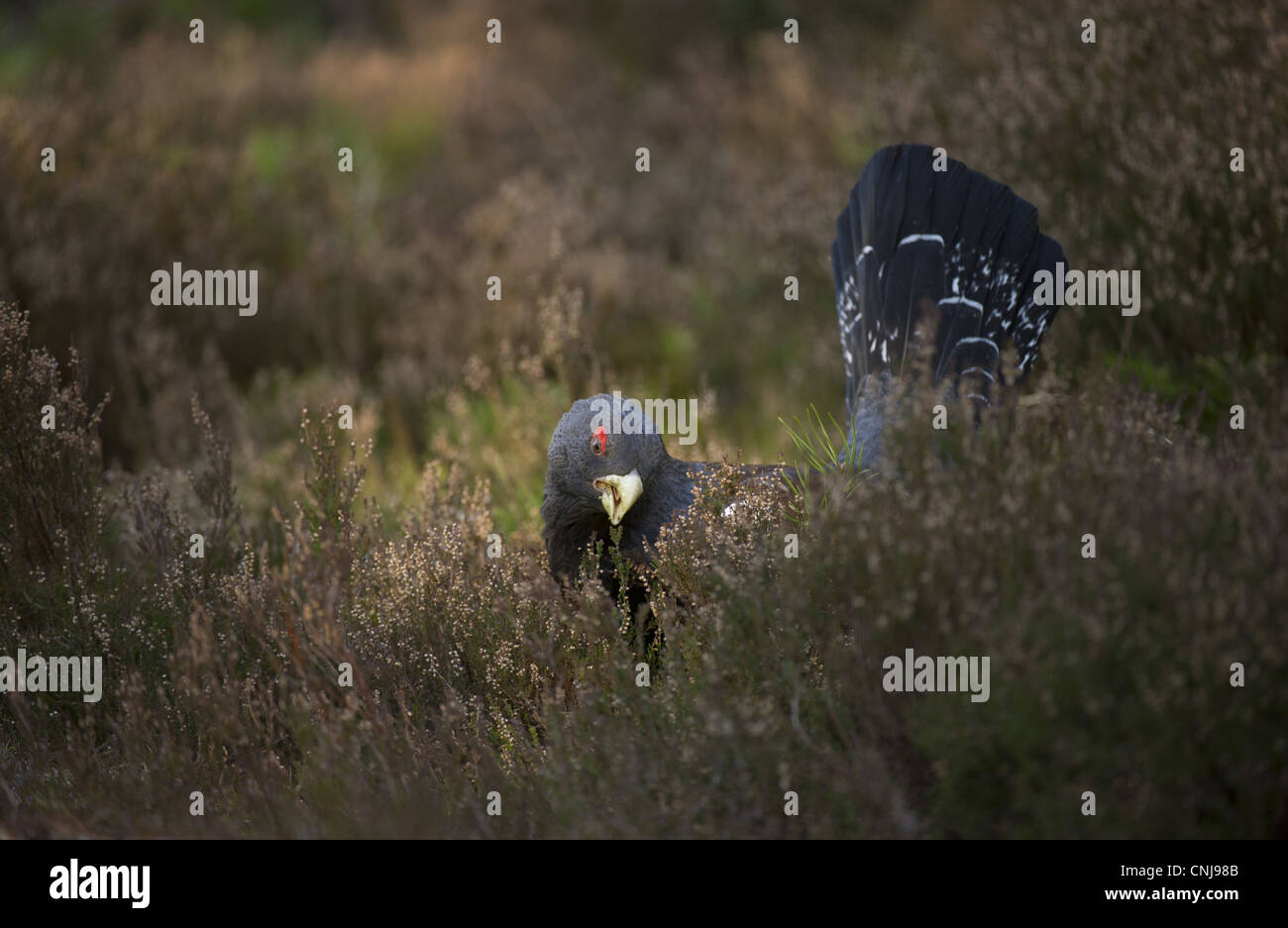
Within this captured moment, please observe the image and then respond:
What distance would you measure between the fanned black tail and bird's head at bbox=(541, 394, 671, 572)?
795mm

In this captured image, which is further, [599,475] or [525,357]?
[525,357]

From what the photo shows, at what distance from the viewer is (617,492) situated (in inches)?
128

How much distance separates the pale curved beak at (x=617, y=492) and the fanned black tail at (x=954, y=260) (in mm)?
882

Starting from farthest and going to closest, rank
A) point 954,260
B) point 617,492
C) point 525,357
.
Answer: point 525,357
point 954,260
point 617,492

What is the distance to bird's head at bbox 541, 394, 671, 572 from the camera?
3293 mm

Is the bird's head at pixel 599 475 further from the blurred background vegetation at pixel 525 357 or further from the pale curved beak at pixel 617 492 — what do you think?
the blurred background vegetation at pixel 525 357

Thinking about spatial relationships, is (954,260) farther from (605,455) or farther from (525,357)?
(525,357)

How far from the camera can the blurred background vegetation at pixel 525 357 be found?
2.37 meters

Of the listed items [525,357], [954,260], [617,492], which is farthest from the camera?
[525,357]

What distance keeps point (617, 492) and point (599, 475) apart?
0.09 metres

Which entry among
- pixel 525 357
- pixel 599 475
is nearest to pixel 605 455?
pixel 599 475

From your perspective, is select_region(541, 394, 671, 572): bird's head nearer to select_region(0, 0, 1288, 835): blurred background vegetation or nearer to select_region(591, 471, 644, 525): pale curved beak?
select_region(591, 471, 644, 525): pale curved beak

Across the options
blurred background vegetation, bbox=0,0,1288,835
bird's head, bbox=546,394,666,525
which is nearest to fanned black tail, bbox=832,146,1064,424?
blurred background vegetation, bbox=0,0,1288,835

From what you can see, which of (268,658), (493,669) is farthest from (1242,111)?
(268,658)
